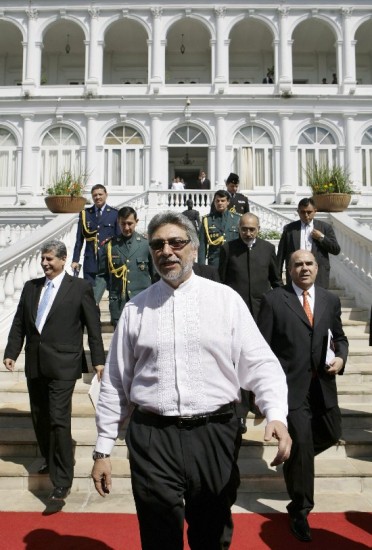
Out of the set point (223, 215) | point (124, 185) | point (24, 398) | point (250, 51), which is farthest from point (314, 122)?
point (24, 398)

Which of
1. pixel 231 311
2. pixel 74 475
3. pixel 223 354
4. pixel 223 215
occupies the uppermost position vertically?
pixel 223 215

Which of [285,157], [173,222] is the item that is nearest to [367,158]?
[285,157]

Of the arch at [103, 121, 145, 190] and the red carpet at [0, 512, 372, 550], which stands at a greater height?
the arch at [103, 121, 145, 190]

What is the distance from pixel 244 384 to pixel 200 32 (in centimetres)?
2697

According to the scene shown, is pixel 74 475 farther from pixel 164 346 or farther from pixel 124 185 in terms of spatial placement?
pixel 124 185

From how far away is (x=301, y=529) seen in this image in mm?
3393

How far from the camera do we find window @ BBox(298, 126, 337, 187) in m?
24.2

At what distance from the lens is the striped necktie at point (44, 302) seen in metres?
4.22

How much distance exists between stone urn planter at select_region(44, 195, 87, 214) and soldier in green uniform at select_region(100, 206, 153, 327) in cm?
713

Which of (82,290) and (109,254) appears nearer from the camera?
(82,290)

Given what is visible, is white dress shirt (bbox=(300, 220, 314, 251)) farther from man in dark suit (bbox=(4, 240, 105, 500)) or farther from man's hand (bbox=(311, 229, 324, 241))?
man in dark suit (bbox=(4, 240, 105, 500))

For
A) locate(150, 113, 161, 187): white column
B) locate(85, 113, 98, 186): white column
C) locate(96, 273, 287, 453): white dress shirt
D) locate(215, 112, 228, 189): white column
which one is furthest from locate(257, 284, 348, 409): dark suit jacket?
locate(85, 113, 98, 186): white column

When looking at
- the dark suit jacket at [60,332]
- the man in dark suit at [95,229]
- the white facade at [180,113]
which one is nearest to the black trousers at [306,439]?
the dark suit jacket at [60,332]

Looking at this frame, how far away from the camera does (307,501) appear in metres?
3.50
